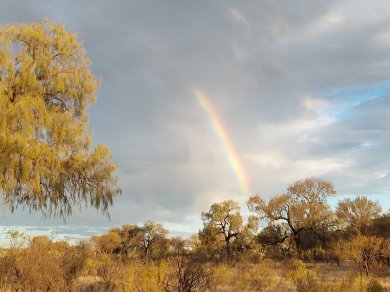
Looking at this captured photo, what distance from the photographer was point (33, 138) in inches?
611

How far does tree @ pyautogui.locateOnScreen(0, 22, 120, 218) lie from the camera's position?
48.6 ft

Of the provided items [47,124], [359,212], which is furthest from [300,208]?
[47,124]

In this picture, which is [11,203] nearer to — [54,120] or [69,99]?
[54,120]

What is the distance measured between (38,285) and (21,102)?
25.0 ft

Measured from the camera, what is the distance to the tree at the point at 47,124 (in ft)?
48.6

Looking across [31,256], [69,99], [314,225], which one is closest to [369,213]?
[314,225]

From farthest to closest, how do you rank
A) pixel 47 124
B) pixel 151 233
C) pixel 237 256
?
pixel 151 233
pixel 237 256
pixel 47 124

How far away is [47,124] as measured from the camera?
635 inches

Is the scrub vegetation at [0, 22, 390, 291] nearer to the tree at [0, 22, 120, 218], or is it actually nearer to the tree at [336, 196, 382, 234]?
the tree at [0, 22, 120, 218]

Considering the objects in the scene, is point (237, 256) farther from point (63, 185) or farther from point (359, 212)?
point (63, 185)

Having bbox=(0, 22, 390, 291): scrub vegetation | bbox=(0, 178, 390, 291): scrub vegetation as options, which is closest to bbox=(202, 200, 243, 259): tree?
bbox=(0, 178, 390, 291): scrub vegetation

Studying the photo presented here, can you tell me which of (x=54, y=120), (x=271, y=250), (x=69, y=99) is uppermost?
(x=69, y=99)

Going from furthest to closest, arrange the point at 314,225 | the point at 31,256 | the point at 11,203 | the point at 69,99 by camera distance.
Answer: the point at 314,225, the point at 69,99, the point at 11,203, the point at 31,256

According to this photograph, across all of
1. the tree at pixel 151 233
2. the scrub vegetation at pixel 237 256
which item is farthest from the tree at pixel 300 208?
the tree at pixel 151 233
